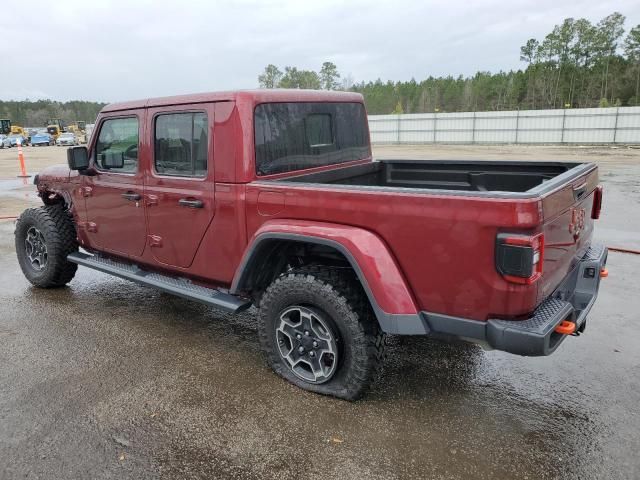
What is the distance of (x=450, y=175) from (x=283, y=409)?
2539 millimetres

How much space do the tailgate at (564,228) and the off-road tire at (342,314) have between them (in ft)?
3.20

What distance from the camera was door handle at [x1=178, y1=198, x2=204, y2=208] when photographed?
142 inches

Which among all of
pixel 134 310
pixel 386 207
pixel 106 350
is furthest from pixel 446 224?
pixel 134 310

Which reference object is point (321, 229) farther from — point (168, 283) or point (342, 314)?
point (168, 283)

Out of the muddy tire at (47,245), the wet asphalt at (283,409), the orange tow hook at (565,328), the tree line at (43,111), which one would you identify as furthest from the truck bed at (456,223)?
the tree line at (43,111)

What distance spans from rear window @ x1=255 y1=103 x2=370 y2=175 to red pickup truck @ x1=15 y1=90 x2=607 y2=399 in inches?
0.6

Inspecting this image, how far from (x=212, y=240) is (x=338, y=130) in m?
1.43

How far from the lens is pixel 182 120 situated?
149 inches

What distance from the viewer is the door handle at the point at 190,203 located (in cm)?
362

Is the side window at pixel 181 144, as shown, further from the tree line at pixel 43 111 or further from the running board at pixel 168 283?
the tree line at pixel 43 111

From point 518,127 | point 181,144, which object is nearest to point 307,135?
point 181,144

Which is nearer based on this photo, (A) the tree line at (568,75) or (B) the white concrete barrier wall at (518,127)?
(B) the white concrete barrier wall at (518,127)

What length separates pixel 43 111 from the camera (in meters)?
114

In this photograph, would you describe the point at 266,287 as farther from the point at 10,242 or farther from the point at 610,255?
the point at 10,242
